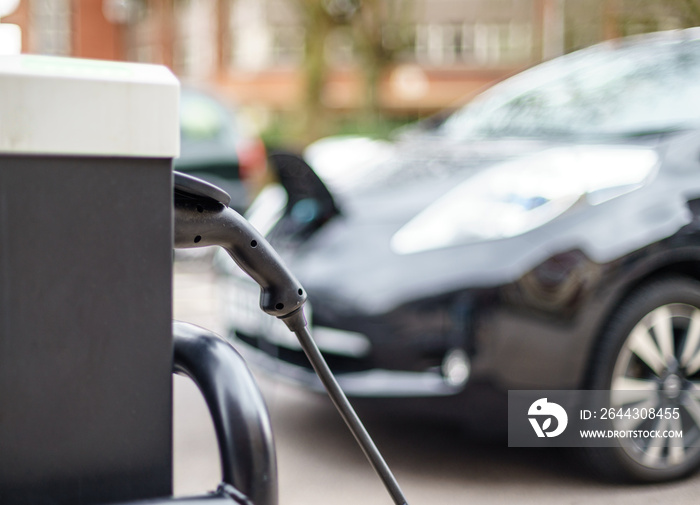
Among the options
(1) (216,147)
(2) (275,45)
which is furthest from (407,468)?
(2) (275,45)

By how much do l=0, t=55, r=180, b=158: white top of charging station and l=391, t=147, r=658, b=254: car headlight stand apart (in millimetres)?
1959

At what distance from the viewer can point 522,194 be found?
2842 mm

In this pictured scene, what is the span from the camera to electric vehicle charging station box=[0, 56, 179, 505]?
2.66ft

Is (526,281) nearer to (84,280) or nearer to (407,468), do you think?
(407,468)

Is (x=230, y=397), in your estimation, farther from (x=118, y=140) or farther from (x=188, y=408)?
(x=188, y=408)

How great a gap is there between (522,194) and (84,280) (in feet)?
7.16

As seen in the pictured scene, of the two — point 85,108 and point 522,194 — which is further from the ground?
point 522,194

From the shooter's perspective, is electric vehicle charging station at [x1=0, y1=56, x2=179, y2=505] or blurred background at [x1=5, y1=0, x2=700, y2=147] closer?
electric vehicle charging station at [x1=0, y1=56, x2=179, y2=505]

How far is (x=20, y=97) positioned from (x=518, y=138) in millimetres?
2836

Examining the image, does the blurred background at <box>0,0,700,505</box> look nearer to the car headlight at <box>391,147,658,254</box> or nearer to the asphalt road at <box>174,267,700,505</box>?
the asphalt road at <box>174,267,700,505</box>

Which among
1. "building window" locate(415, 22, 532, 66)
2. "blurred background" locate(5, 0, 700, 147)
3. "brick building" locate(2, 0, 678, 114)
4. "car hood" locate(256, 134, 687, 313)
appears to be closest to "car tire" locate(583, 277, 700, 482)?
"car hood" locate(256, 134, 687, 313)

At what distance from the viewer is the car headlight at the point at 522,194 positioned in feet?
9.04

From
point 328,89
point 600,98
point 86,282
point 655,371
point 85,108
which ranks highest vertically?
point 328,89

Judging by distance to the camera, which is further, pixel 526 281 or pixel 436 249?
pixel 436 249
